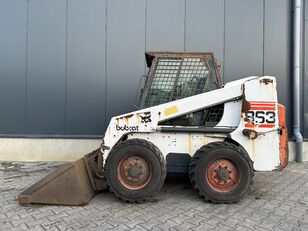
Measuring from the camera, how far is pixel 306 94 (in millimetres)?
8219

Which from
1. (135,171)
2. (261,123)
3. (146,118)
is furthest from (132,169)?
(261,123)

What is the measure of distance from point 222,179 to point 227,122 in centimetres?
90

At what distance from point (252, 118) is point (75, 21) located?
554cm

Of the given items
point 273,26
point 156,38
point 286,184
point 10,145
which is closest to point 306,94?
point 273,26

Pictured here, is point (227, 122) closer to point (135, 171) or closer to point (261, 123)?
point (261, 123)

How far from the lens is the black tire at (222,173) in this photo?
15.8 feet

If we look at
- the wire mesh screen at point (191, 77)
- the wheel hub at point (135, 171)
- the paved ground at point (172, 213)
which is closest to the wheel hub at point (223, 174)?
the paved ground at point (172, 213)

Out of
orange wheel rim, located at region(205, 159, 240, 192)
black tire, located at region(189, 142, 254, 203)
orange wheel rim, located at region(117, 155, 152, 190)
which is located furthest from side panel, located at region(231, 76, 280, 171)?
orange wheel rim, located at region(117, 155, 152, 190)

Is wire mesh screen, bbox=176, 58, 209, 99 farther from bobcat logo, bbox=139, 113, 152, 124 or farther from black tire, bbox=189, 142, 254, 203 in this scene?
black tire, bbox=189, 142, 254, 203

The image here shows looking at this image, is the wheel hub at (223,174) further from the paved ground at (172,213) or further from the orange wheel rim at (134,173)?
the orange wheel rim at (134,173)

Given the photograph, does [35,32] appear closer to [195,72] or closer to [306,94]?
[195,72]

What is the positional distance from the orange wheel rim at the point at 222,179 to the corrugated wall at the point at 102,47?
3.79 meters

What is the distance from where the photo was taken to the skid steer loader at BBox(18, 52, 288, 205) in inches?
190

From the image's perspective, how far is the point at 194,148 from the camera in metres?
5.11
